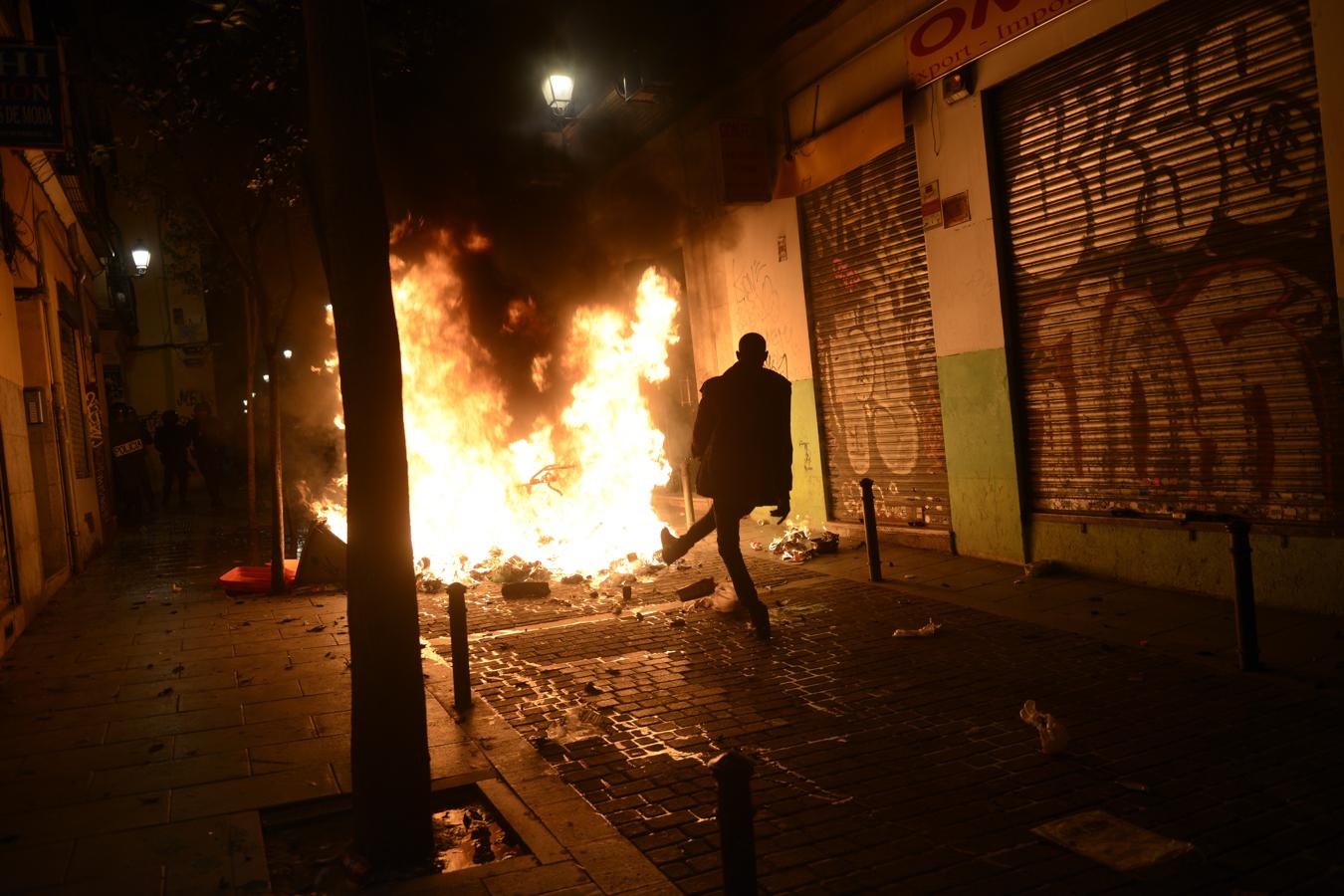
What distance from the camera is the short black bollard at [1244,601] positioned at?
5484 millimetres

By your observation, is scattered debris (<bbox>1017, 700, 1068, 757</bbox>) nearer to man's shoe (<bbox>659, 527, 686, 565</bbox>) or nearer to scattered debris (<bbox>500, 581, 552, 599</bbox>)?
man's shoe (<bbox>659, 527, 686, 565</bbox>)

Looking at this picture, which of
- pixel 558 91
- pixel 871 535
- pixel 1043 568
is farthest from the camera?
pixel 558 91

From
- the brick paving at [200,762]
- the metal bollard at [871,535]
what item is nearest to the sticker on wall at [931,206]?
the metal bollard at [871,535]

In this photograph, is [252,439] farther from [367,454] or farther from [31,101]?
[367,454]

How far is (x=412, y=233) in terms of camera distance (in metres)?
13.6

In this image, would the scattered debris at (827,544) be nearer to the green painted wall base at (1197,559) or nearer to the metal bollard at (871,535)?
the metal bollard at (871,535)

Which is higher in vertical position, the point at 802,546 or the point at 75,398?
the point at 75,398

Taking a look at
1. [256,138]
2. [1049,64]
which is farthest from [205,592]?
[1049,64]

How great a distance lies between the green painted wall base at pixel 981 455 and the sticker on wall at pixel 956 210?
1270 millimetres

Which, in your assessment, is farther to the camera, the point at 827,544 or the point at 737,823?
the point at 827,544

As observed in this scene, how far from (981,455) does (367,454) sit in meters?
6.91

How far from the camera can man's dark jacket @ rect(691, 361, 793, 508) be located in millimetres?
7074

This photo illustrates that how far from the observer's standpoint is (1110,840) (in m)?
3.66

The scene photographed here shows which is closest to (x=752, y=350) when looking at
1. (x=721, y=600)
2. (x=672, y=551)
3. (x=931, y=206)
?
(x=672, y=551)
